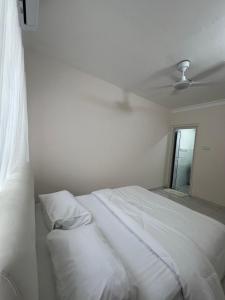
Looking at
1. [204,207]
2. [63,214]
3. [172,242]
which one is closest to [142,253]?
[172,242]

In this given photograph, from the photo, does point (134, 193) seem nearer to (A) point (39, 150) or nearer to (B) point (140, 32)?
(A) point (39, 150)

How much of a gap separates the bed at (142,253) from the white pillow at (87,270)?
10 cm

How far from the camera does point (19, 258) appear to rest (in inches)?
20.2

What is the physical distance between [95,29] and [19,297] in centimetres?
268

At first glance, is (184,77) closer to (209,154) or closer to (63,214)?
(209,154)

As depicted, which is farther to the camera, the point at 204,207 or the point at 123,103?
the point at 123,103

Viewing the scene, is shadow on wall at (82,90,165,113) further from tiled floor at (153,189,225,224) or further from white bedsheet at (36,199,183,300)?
white bedsheet at (36,199,183,300)

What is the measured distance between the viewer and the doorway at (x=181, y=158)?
472 cm

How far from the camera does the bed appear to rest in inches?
38.4

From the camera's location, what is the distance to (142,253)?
125 centimetres

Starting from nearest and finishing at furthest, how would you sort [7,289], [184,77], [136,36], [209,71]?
[7,289]
[136,36]
[184,77]
[209,71]

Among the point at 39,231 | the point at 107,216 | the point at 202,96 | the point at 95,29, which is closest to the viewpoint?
the point at 39,231

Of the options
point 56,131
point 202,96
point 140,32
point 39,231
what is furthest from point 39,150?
point 202,96

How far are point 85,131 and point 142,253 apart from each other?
8.63 ft
